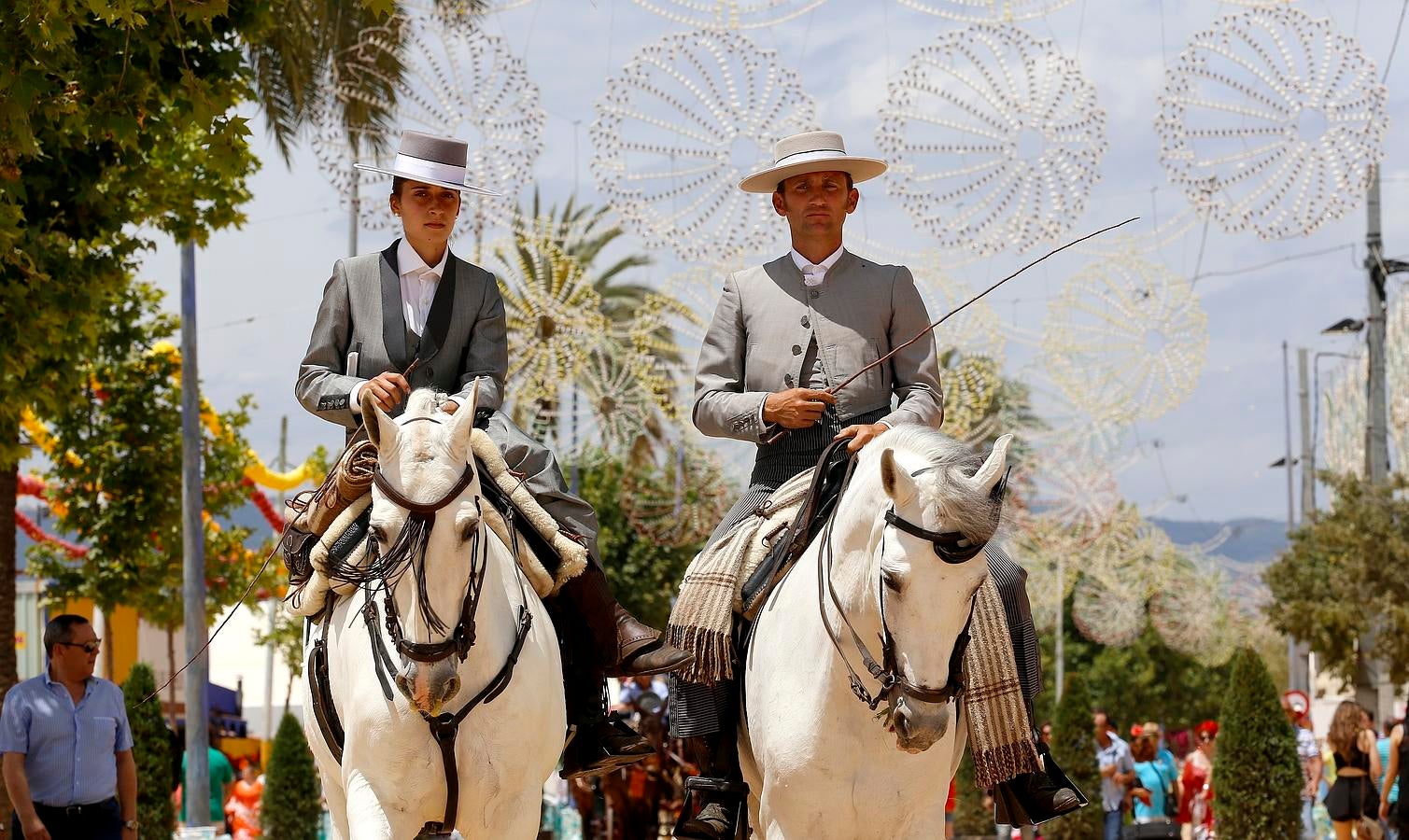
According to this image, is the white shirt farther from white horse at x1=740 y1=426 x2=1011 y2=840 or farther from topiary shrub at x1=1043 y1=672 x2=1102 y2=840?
topiary shrub at x1=1043 y1=672 x2=1102 y2=840

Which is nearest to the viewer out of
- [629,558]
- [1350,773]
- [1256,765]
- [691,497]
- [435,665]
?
[435,665]

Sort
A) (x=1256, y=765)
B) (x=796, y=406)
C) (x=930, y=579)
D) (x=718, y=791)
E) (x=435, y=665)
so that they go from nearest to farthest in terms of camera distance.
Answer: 1. (x=930, y=579)
2. (x=435, y=665)
3. (x=796, y=406)
4. (x=718, y=791)
5. (x=1256, y=765)

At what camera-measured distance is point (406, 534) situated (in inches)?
233

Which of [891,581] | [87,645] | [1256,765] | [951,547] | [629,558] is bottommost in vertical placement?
[1256,765]

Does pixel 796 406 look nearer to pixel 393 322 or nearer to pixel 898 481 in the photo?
pixel 898 481

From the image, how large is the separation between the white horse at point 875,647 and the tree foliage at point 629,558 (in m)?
30.0

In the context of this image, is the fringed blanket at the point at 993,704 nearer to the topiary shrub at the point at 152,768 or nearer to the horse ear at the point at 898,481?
the horse ear at the point at 898,481

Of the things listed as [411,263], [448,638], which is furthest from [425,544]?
[411,263]

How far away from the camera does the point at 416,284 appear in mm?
7605

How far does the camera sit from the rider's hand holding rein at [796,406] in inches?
281

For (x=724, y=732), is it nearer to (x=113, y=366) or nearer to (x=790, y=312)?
(x=790, y=312)

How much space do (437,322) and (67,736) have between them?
418 cm

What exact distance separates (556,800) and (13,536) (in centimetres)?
897

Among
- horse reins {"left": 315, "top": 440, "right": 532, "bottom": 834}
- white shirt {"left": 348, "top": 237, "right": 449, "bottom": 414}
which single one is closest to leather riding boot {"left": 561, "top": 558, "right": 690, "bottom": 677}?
horse reins {"left": 315, "top": 440, "right": 532, "bottom": 834}
